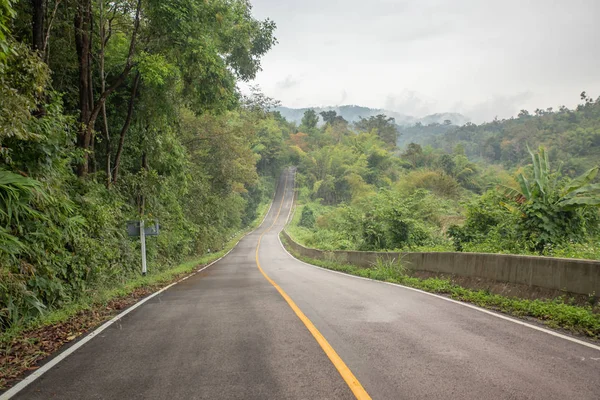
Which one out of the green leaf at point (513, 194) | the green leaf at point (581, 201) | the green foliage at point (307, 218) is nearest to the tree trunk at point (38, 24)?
the green leaf at point (581, 201)

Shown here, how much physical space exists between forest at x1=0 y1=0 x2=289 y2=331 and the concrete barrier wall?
8609mm

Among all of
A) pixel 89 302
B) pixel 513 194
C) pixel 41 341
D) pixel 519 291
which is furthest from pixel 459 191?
pixel 41 341

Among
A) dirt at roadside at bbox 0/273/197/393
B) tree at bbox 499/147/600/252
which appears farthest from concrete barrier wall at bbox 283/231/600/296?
dirt at roadside at bbox 0/273/197/393

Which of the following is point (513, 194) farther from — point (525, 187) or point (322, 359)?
point (322, 359)

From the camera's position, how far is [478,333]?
5.34m

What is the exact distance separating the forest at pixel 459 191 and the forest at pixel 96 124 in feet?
32.0

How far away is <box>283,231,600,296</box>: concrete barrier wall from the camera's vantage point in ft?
20.2

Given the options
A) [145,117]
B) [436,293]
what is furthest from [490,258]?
[145,117]

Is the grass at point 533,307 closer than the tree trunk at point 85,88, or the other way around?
the grass at point 533,307

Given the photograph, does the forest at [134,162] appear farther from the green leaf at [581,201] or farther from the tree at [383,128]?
the tree at [383,128]

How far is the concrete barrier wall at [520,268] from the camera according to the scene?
6.14m

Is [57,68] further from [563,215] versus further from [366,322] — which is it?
[563,215]

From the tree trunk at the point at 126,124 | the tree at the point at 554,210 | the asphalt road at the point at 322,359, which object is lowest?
the asphalt road at the point at 322,359

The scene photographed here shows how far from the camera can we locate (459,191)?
50781 mm
